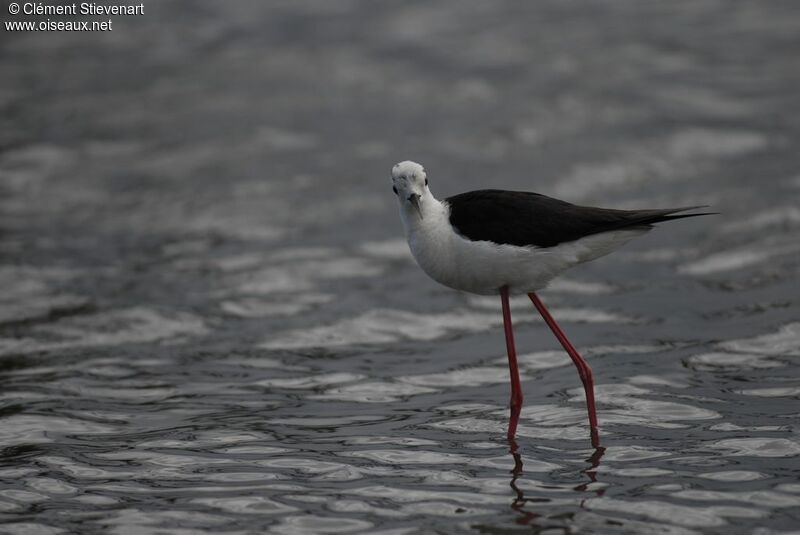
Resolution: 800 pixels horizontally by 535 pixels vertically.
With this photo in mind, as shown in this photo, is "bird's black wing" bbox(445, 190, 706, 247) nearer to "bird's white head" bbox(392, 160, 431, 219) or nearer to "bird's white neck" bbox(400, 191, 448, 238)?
"bird's white neck" bbox(400, 191, 448, 238)

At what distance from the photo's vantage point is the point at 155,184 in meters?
16.7

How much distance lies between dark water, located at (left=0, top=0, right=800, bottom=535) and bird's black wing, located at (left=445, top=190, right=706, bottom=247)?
4.90 feet

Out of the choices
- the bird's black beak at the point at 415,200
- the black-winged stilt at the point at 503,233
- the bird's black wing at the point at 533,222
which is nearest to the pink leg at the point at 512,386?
the black-winged stilt at the point at 503,233

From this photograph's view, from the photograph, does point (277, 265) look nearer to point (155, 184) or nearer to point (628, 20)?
point (155, 184)

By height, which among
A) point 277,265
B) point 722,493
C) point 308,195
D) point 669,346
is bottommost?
point 722,493

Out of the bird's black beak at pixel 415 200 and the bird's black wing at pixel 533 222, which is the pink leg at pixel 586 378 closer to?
the bird's black wing at pixel 533 222

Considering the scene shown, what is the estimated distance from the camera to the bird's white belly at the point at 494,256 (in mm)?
8023

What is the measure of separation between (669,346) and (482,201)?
3.23 m

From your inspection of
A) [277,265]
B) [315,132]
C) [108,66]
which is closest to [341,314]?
[277,265]

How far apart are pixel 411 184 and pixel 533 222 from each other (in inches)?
35.7

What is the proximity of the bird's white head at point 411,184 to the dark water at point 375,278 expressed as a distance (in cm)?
174

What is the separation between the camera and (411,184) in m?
8.08

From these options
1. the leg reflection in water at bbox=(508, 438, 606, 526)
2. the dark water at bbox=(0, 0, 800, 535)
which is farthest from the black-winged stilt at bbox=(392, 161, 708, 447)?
the dark water at bbox=(0, 0, 800, 535)

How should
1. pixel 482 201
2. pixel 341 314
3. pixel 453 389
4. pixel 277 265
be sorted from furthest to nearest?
pixel 277 265 → pixel 341 314 → pixel 453 389 → pixel 482 201
